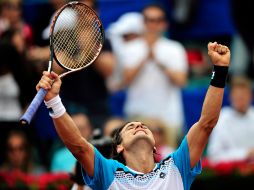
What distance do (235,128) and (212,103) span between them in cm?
492

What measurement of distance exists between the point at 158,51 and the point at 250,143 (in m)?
1.66

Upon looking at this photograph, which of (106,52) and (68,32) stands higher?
(68,32)

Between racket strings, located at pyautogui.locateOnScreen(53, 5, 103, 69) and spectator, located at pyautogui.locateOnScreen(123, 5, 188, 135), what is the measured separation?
425 cm

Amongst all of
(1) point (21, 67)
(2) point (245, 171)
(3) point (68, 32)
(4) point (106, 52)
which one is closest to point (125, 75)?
(4) point (106, 52)

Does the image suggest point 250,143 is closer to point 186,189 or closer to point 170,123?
point 170,123

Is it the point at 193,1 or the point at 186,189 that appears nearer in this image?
the point at 186,189

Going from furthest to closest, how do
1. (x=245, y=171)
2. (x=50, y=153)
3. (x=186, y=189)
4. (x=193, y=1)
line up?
(x=193, y=1), (x=50, y=153), (x=245, y=171), (x=186, y=189)

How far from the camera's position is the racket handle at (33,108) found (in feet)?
20.8

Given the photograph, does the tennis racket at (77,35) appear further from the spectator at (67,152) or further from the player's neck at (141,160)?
the spectator at (67,152)

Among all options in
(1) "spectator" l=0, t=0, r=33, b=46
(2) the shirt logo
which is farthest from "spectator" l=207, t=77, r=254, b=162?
(2) the shirt logo

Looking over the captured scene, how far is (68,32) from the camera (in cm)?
775

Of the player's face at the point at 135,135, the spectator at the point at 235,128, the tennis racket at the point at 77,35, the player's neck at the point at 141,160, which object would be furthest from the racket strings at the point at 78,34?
the spectator at the point at 235,128

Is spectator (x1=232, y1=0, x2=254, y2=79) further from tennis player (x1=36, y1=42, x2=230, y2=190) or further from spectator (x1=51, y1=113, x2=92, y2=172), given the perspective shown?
tennis player (x1=36, y1=42, x2=230, y2=190)

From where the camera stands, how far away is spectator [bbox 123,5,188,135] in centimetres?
1208
